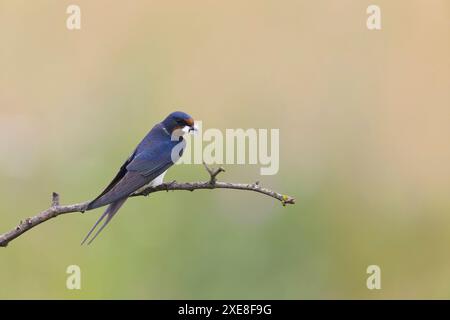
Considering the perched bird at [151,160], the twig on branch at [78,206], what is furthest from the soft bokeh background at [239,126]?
the twig on branch at [78,206]

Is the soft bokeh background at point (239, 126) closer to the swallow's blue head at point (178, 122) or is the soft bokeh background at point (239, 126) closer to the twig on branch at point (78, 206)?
the swallow's blue head at point (178, 122)

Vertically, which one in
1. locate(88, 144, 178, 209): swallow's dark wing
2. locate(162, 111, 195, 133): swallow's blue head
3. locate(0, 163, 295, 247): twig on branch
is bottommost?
locate(0, 163, 295, 247): twig on branch

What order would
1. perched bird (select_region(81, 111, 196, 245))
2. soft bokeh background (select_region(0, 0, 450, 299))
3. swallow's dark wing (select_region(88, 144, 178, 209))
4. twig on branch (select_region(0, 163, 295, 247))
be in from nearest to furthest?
twig on branch (select_region(0, 163, 295, 247)), swallow's dark wing (select_region(88, 144, 178, 209)), perched bird (select_region(81, 111, 196, 245)), soft bokeh background (select_region(0, 0, 450, 299))

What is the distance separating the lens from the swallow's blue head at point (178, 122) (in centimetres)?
325

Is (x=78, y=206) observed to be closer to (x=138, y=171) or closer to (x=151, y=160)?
(x=138, y=171)

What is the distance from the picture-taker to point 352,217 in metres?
4.64

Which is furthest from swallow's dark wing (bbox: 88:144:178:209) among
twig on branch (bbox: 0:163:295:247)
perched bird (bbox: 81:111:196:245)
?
twig on branch (bbox: 0:163:295:247)

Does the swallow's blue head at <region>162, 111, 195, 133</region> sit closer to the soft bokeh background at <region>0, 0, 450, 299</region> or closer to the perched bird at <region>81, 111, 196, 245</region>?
the perched bird at <region>81, 111, 196, 245</region>

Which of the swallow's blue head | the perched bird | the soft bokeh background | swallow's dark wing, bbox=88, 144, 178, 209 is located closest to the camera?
swallow's dark wing, bbox=88, 144, 178, 209

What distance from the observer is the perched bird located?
2.78 metres

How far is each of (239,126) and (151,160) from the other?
1760mm

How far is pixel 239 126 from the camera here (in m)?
4.82

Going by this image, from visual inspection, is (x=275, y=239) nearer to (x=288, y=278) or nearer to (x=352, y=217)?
(x=288, y=278)

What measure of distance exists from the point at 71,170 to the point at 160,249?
68 centimetres
